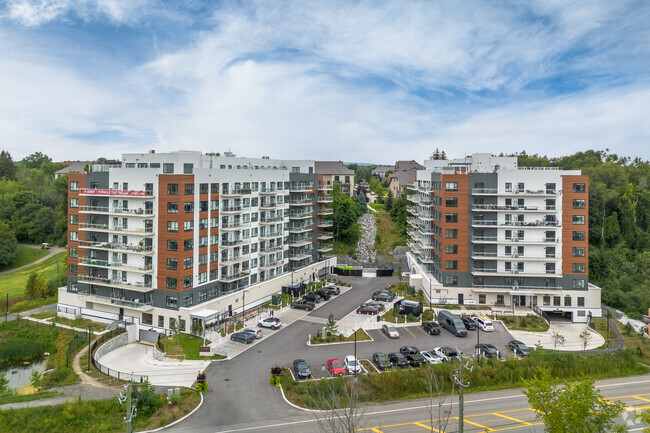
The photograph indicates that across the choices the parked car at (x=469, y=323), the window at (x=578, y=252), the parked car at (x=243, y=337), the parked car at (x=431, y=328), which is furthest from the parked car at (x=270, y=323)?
the window at (x=578, y=252)

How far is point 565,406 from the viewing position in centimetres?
2073

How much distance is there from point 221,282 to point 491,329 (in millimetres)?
33581

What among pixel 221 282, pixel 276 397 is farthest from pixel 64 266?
pixel 276 397

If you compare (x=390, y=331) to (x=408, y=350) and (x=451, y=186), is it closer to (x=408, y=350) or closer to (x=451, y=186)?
(x=408, y=350)

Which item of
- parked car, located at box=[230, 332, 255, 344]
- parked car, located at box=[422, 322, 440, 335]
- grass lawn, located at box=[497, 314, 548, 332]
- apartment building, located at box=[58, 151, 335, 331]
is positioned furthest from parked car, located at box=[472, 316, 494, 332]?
apartment building, located at box=[58, 151, 335, 331]

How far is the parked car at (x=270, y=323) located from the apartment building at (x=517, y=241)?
22.7 metres

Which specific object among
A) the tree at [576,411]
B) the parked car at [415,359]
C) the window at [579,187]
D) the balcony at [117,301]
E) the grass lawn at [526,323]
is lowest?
the parked car at [415,359]

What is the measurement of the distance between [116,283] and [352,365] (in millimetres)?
31787

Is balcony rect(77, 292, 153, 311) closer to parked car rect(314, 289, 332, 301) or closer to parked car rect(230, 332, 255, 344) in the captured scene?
parked car rect(230, 332, 255, 344)

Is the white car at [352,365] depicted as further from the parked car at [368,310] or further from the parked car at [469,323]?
the parked car at [469,323]

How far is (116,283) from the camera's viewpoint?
2037 inches

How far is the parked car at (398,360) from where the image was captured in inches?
1519

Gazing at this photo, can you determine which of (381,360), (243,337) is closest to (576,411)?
(381,360)

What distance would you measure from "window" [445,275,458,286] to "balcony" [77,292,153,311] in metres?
39.3
